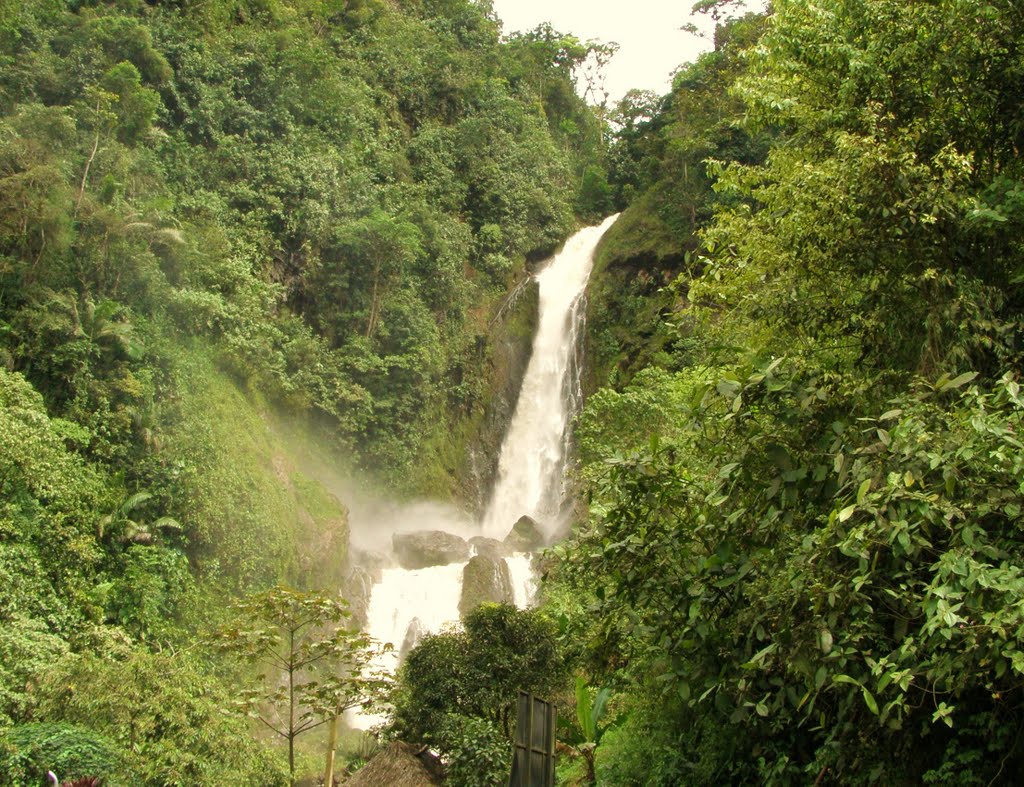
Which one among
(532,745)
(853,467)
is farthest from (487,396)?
(532,745)

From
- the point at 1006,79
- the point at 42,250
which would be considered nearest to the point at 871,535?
the point at 1006,79

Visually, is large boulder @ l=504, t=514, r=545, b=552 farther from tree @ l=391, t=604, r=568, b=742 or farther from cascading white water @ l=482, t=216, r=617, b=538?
tree @ l=391, t=604, r=568, b=742

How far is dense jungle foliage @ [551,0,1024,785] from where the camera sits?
18.3 ft

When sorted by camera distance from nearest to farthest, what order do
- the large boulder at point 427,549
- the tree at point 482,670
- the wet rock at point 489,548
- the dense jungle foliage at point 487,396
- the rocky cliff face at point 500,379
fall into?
1. the dense jungle foliage at point 487,396
2. the tree at point 482,670
3. the large boulder at point 427,549
4. the wet rock at point 489,548
5. the rocky cliff face at point 500,379

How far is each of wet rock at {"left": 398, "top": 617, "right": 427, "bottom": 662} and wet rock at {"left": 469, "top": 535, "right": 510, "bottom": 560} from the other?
7.48 ft

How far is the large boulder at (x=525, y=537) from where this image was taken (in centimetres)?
2239

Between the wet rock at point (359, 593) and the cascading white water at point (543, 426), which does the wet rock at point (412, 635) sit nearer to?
the wet rock at point (359, 593)

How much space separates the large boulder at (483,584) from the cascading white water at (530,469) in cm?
25

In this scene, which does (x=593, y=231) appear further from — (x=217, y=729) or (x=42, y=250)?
(x=217, y=729)

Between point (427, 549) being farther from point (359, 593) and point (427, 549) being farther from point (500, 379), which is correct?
point (500, 379)

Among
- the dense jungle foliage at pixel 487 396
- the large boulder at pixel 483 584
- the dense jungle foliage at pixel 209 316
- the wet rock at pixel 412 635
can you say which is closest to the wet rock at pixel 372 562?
the dense jungle foliage at pixel 487 396

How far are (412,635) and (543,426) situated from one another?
879cm

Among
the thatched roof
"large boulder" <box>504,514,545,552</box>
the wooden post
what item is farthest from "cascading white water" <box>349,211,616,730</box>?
the wooden post

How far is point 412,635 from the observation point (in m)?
19.9
